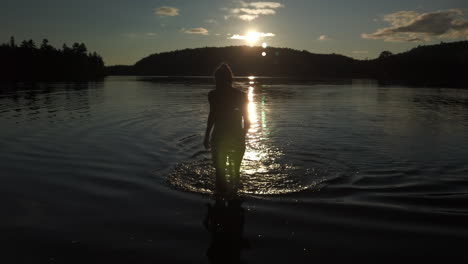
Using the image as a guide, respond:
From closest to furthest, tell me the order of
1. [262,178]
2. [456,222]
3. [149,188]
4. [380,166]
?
A: [456,222]
[149,188]
[262,178]
[380,166]

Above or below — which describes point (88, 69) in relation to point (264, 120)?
above

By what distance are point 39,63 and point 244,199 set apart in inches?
5721

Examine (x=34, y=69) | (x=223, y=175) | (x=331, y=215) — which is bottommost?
(x=331, y=215)

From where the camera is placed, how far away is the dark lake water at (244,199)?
4832 millimetres

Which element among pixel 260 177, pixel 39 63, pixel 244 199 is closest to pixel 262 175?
pixel 260 177

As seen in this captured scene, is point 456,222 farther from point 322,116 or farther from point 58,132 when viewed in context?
point 322,116

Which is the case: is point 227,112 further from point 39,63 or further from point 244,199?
point 39,63

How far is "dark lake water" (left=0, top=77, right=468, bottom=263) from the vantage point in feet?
15.9

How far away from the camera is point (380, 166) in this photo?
944cm

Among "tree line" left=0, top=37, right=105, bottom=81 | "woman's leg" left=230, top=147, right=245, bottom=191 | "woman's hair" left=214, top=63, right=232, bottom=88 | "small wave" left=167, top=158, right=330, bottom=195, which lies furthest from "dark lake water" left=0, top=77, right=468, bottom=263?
"tree line" left=0, top=37, right=105, bottom=81

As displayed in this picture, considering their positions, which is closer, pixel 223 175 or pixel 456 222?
pixel 456 222

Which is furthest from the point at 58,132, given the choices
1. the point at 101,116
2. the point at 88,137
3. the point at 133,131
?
the point at 101,116

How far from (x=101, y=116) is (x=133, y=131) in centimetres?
559

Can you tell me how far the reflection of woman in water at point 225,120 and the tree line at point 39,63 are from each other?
12062 centimetres
